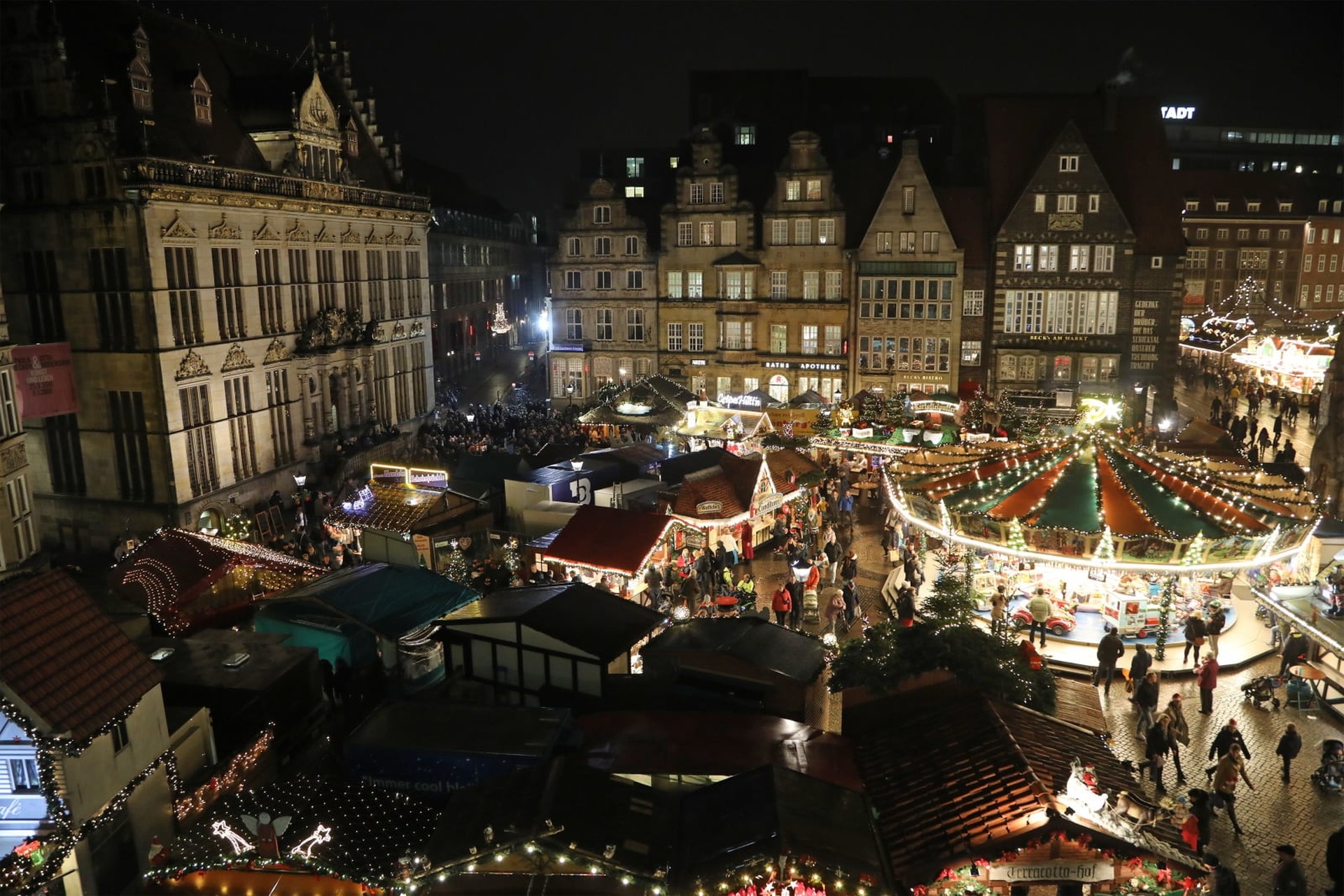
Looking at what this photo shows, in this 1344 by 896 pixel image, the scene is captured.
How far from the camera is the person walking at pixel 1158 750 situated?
543 inches

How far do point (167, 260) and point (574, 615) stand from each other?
1908 centimetres

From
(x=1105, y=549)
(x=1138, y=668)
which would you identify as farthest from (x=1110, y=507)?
(x=1138, y=668)

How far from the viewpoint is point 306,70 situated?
34.3 metres

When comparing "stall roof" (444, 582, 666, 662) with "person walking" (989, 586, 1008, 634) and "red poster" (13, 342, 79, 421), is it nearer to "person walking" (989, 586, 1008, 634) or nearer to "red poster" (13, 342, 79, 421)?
"person walking" (989, 586, 1008, 634)

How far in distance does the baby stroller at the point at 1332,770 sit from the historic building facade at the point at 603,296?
34.1m

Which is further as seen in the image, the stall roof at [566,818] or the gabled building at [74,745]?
the gabled building at [74,745]

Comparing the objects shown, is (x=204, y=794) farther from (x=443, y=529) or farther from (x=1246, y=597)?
(x=1246, y=597)

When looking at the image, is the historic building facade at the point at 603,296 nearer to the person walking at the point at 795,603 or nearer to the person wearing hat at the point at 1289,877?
the person walking at the point at 795,603

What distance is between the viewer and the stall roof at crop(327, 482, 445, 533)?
75.7 feet

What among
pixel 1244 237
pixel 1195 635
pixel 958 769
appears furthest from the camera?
pixel 1244 237

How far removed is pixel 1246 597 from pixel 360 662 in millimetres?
18316

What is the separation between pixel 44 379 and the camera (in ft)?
82.9

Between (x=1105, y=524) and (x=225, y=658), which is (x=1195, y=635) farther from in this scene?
(x=225, y=658)

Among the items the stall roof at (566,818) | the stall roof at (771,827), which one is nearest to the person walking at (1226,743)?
the stall roof at (771,827)
